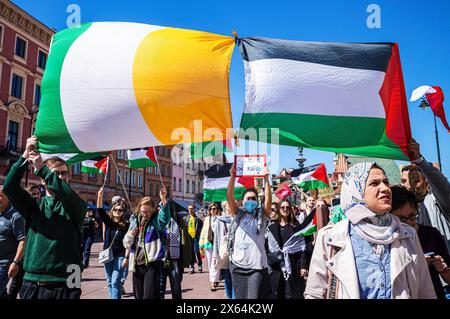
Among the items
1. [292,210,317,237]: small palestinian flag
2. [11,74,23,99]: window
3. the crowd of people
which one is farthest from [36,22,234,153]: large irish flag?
[11,74,23,99]: window

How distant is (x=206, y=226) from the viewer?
10.4 meters

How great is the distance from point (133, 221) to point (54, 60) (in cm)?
281

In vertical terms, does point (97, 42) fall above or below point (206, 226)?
above

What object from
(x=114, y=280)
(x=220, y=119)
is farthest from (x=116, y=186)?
(x=220, y=119)

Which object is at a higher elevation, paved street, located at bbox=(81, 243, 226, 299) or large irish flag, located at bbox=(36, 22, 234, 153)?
large irish flag, located at bbox=(36, 22, 234, 153)

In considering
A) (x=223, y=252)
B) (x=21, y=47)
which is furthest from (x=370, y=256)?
(x=21, y=47)

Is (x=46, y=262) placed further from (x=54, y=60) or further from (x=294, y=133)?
(x=294, y=133)

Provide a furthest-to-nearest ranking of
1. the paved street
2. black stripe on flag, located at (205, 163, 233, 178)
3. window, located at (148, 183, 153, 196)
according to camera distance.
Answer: window, located at (148, 183, 153, 196) < black stripe on flag, located at (205, 163, 233, 178) < the paved street

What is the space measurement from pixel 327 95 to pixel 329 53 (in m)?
0.50

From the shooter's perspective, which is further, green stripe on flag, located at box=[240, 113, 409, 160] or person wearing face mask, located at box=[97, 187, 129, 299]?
person wearing face mask, located at box=[97, 187, 129, 299]

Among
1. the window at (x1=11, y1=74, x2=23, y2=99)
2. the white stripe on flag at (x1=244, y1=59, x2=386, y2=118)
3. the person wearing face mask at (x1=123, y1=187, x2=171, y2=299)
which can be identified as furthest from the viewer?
the window at (x1=11, y1=74, x2=23, y2=99)

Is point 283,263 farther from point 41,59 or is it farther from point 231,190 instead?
point 41,59

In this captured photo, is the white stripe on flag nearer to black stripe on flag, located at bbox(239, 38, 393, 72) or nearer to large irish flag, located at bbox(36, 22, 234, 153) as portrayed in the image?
black stripe on flag, located at bbox(239, 38, 393, 72)

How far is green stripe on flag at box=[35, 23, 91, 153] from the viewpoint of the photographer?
418 centimetres
